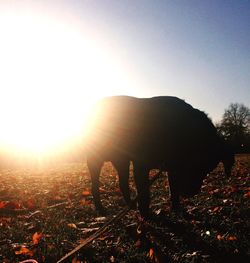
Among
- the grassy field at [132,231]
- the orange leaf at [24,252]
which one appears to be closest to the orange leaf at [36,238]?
the grassy field at [132,231]

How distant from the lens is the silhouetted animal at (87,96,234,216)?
19.7 feet

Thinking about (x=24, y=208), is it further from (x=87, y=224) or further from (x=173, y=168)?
(x=173, y=168)

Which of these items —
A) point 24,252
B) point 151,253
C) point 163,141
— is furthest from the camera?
point 163,141

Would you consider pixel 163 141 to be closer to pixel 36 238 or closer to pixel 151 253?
pixel 151 253

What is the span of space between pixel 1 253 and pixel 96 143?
10.3 feet

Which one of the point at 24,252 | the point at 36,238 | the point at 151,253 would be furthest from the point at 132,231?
the point at 24,252

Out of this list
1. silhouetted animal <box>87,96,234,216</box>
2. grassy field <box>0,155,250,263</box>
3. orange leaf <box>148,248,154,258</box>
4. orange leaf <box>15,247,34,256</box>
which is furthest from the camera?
silhouetted animal <box>87,96,234,216</box>

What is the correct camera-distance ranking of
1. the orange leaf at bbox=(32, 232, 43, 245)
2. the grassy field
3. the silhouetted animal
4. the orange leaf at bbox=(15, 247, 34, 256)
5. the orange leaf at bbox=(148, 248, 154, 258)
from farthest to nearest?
1. the silhouetted animal
2. the orange leaf at bbox=(32, 232, 43, 245)
3. the orange leaf at bbox=(15, 247, 34, 256)
4. the grassy field
5. the orange leaf at bbox=(148, 248, 154, 258)

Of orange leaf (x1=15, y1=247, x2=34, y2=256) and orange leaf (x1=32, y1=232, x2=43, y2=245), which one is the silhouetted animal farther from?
orange leaf (x1=15, y1=247, x2=34, y2=256)

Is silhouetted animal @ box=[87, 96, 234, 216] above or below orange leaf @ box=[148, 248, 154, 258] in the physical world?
above

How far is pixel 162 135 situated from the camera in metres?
6.10

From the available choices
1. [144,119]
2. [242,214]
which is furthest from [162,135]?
[242,214]

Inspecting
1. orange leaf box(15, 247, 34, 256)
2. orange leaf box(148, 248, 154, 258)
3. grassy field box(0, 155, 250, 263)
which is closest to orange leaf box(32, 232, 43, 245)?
grassy field box(0, 155, 250, 263)

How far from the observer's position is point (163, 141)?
6.09 m
